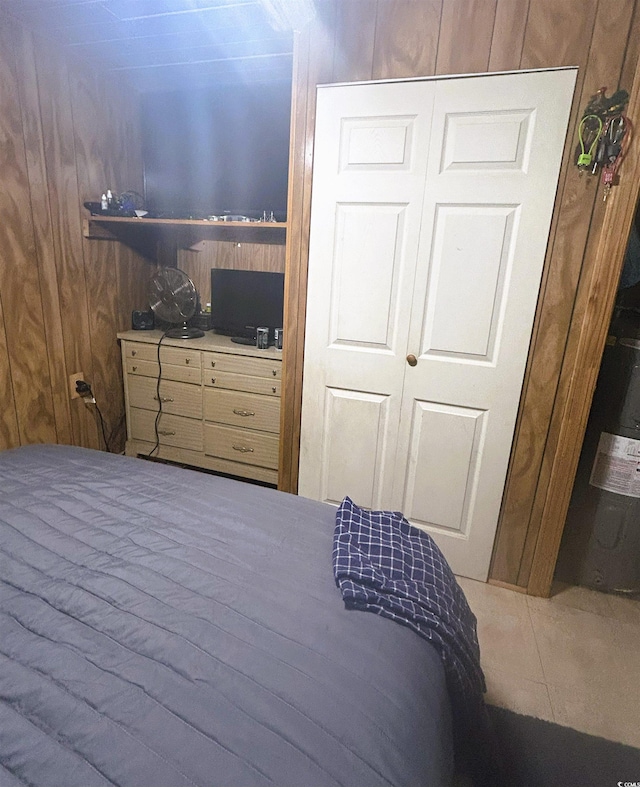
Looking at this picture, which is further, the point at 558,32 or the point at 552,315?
the point at 552,315

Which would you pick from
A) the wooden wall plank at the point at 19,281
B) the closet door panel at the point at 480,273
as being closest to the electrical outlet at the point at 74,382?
the wooden wall plank at the point at 19,281

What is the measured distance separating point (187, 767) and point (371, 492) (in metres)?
1.61

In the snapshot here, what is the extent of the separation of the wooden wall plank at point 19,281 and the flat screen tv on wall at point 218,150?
80cm

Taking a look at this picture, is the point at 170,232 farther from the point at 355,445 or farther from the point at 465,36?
the point at 465,36

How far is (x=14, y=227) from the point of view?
7.09 feet

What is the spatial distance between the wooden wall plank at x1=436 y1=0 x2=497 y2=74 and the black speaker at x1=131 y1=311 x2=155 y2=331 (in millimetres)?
2091

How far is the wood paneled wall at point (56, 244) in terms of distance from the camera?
213 centimetres

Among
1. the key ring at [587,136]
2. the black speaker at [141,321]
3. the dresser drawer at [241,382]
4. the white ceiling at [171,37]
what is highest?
the white ceiling at [171,37]

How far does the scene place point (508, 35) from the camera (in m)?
1.59

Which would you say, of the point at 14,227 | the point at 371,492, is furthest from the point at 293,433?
the point at 14,227

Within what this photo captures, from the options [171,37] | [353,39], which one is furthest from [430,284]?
[171,37]

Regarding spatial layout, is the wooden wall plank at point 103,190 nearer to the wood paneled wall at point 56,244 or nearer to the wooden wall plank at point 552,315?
the wood paneled wall at point 56,244

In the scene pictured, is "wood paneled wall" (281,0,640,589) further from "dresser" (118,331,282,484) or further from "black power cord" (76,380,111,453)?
"black power cord" (76,380,111,453)

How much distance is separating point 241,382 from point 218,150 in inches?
52.7
